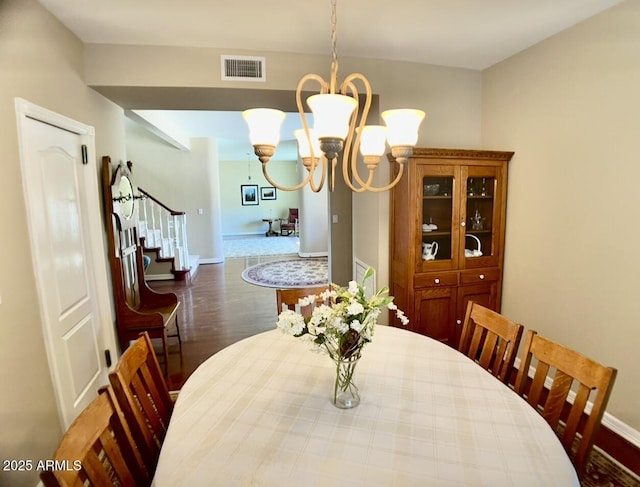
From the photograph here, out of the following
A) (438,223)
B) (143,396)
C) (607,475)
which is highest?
(438,223)

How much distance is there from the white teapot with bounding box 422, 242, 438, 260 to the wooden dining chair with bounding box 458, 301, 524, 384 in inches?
39.4

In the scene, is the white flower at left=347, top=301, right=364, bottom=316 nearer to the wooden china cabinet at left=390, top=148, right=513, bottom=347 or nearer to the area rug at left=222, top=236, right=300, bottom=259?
the wooden china cabinet at left=390, top=148, right=513, bottom=347

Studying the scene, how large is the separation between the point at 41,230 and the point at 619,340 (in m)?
3.50

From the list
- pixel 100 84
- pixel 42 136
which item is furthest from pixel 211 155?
pixel 42 136

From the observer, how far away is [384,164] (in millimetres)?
3064

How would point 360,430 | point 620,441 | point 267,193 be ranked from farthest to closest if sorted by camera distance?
point 267,193 → point 620,441 → point 360,430

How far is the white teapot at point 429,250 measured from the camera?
2914 mm

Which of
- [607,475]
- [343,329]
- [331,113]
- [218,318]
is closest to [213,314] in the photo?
[218,318]

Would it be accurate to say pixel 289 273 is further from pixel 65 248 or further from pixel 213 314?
pixel 65 248

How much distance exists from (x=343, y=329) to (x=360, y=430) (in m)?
0.34

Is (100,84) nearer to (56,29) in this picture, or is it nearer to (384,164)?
(56,29)

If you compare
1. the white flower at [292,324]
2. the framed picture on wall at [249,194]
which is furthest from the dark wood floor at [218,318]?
the framed picture on wall at [249,194]

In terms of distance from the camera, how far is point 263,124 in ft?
5.00

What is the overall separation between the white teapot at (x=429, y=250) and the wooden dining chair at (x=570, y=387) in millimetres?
1429
